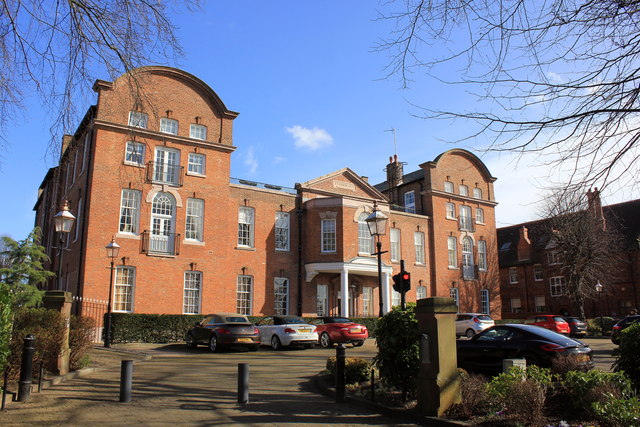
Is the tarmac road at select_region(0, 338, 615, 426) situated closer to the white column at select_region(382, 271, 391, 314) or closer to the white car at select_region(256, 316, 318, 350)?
the white car at select_region(256, 316, 318, 350)

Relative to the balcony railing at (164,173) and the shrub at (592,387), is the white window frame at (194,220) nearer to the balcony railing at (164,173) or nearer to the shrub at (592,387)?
the balcony railing at (164,173)

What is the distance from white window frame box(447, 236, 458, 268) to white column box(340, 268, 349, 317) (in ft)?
37.9

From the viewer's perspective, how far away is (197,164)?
2750 cm

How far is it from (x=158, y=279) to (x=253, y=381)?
14.8 m

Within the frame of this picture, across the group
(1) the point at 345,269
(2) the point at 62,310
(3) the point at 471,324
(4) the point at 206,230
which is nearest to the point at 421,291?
(1) the point at 345,269

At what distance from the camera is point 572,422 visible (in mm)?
6883

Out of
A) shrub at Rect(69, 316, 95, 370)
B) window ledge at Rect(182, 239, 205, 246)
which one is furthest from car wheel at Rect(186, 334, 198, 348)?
shrub at Rect(69, 316, 95, 370)

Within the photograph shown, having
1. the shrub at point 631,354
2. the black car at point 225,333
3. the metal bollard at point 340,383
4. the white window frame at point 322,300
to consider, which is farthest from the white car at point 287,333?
the shrub at point 631,354

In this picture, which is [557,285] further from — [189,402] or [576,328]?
[189,402]

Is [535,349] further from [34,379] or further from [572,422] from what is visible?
[34,379]

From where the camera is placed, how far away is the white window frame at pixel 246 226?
2917cm

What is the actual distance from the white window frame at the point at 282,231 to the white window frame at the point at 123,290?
8.89 m

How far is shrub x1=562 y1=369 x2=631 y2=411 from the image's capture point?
6.98 metres

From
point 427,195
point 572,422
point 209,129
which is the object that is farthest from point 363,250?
point 572,422
